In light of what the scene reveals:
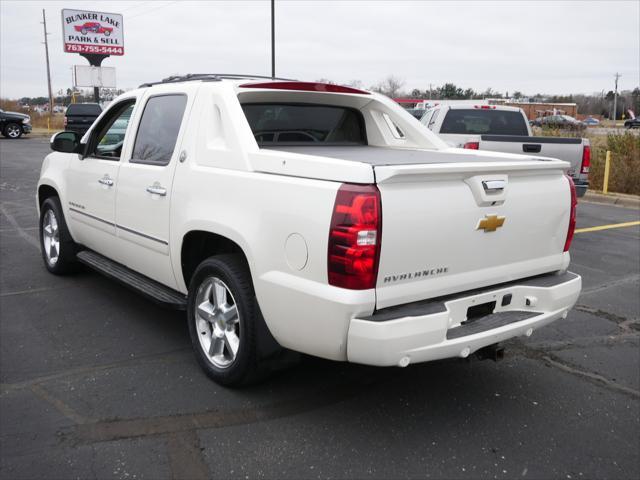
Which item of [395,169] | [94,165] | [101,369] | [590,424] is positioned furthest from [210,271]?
[590,424]

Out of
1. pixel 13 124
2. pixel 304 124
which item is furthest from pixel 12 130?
pixel 304 124

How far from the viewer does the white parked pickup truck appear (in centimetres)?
286

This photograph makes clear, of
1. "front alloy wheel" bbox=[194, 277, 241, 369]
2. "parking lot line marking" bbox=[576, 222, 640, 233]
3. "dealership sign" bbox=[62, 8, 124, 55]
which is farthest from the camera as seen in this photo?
"dealership sign" bbox=[62, 8, 124, 55]

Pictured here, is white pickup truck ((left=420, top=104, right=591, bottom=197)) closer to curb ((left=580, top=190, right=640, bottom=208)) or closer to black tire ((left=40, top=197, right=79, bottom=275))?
curb ((left=580, top=190, right=640, bottom=208))

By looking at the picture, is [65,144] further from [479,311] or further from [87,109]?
[87,109]

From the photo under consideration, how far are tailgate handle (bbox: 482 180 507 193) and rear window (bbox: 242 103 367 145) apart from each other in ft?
5.73

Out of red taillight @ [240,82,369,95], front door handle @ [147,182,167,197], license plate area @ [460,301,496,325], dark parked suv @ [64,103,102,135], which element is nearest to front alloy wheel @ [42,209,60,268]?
front door handle @ [147,182,167,197]

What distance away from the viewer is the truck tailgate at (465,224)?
9.47 ft

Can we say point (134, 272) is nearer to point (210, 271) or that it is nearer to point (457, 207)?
point (210, 271)

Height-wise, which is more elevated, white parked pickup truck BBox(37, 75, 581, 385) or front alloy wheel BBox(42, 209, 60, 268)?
white parked pickup truck BBox(37, 75, 581, 385)

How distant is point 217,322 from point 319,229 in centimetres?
123

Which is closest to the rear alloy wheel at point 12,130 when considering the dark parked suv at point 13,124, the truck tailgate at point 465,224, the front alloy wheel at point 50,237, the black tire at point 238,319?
the dark parked suv at point 13,124

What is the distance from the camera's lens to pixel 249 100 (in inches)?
166

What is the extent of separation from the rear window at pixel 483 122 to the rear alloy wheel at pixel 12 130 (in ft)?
96.0
